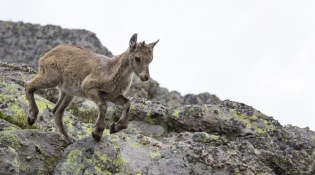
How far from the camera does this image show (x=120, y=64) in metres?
14.6

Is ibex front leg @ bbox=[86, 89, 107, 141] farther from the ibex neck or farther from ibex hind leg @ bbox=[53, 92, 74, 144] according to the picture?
ibex hind leg @ bbox=[53, 92, 74, 144]

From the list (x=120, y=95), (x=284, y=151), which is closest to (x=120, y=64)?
(x=120, y=95)

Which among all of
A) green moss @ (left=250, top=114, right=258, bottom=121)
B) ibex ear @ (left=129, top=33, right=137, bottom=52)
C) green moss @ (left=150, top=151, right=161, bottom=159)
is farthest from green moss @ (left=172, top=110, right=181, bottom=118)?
green moss @ (left=150, top=151, right=161, bottom=159)

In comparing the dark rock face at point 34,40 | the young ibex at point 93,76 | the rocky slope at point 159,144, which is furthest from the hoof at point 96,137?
the dark rock face at point 34,40

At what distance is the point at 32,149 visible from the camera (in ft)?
43.1

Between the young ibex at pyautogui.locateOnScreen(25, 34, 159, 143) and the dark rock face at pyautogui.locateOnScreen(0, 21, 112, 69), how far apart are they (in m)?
29.5

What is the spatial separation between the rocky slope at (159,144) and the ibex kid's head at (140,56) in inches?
67.1

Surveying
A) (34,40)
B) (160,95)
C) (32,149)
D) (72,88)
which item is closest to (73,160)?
(32,149)

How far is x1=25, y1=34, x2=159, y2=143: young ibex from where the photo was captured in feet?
46.3

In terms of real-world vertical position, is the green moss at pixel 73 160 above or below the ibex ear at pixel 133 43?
below

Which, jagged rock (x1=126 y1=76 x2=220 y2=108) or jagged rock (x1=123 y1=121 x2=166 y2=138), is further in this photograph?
jagged rock (x1=126 y1=76 x2=220 y2=108)

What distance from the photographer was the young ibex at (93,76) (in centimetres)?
1412

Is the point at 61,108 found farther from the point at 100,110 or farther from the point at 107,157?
the point at 107,157

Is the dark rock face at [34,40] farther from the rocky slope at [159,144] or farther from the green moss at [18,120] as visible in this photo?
the green moss at [18,120]
